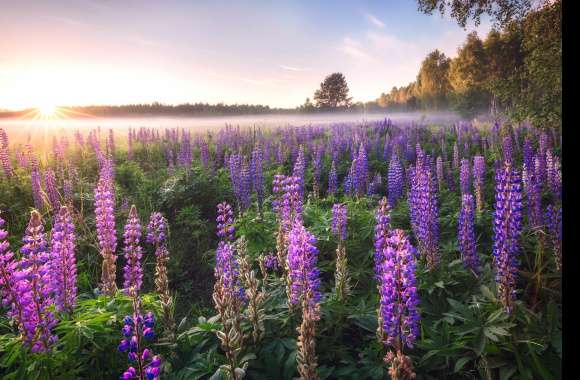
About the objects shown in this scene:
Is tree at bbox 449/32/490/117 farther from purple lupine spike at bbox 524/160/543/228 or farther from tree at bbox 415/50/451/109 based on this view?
purple lupine spike at bbox 524/160/543/228

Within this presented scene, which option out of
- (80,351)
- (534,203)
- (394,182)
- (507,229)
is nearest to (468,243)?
(507,229)

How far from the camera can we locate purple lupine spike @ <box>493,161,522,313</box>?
270 centimetres

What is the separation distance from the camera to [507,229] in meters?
2.86

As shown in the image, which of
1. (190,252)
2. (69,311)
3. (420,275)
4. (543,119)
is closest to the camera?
(69,311)

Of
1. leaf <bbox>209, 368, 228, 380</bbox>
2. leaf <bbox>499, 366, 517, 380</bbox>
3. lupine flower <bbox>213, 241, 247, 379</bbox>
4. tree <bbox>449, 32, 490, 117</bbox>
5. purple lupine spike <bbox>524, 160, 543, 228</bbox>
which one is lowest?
leaf <bbox>499, 366, 517, 380</bbox>

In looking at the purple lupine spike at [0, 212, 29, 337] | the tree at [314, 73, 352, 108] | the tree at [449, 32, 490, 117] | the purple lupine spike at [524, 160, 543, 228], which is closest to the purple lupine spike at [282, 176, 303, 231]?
the purple lupine spike at [0, 212, 29, 337]

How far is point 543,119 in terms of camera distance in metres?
9.90

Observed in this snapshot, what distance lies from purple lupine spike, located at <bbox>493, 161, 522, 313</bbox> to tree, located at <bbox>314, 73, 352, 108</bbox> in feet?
210

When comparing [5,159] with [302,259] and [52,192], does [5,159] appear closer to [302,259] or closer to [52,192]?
[52,192]

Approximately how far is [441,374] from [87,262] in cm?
523

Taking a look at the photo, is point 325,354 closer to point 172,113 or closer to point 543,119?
point 543,119

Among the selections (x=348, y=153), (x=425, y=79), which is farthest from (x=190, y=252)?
(x=425, y=79)

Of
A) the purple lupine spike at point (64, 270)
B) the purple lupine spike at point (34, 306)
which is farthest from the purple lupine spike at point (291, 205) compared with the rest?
the purple lupine spike at point (34, 306)

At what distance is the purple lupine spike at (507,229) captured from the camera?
2701 millimetres
